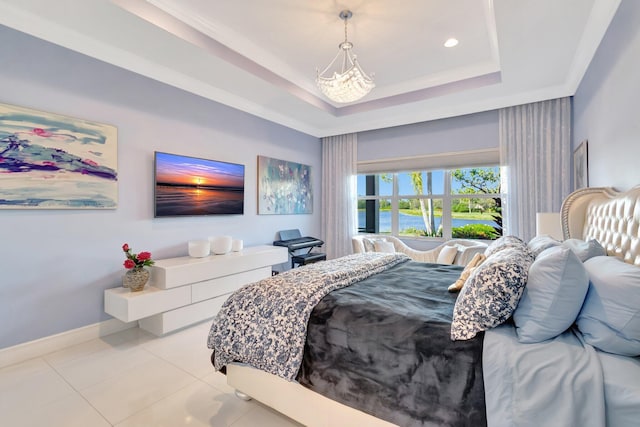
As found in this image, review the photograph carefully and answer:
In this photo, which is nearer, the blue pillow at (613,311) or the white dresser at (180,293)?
the blue pillow at (613,311)

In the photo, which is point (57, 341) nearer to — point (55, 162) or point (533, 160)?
point (55, 162)

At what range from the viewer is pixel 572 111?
141 inches

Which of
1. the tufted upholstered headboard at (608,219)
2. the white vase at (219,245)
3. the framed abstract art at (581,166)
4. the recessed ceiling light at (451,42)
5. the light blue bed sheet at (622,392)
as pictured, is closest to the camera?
the light blue bed sheet at (622,392)

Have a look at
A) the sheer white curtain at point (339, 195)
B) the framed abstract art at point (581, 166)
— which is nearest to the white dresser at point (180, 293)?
the sheer white curtain at point (339, 195)

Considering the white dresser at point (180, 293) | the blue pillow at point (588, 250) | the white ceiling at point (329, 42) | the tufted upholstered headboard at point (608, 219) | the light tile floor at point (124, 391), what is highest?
the white ceiling at point (329, 42)

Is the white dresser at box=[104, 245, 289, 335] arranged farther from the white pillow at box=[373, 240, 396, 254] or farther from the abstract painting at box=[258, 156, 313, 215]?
the white pillow at box=[373, 240, 396, 254]

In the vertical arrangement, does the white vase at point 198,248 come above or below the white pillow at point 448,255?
above

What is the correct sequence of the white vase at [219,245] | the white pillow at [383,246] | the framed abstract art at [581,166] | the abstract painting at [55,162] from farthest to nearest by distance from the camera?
the white pillow at [383,246]
the white vase at [219,245]
the framed abstract art at [581,166]
the abstract painting at [55,162]

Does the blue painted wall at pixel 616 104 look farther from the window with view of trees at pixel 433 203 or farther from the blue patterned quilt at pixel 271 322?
the blue patterned quilt at pixel 271 322

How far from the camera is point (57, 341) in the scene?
2529 millimetres

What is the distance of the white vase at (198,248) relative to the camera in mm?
3279

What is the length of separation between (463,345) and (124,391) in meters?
2.16

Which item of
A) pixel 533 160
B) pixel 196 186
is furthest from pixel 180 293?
pixel 533 160

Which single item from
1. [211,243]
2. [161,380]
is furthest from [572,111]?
[161,380]
